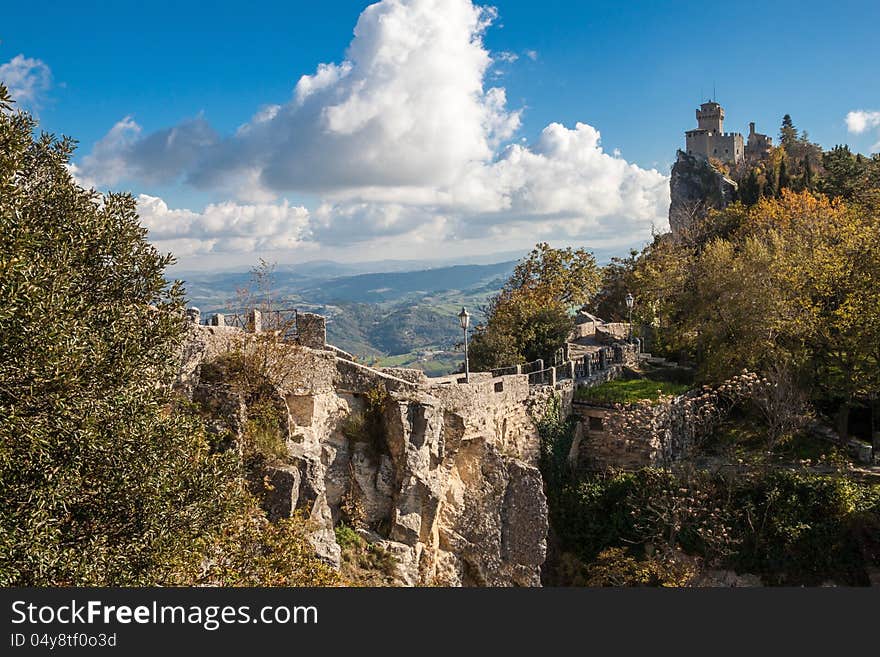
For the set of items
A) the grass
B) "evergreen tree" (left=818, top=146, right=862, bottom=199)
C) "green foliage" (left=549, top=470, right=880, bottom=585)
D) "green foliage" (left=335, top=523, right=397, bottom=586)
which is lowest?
"green foliage" (left=549, top=470, right=880, bottom=585)

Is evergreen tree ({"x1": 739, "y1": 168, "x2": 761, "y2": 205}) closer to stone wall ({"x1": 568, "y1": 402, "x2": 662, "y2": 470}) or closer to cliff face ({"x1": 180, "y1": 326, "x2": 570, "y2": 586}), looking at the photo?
stone wall ({"x1": 568, "y1": 402, "x2": 662, "y2": 470})

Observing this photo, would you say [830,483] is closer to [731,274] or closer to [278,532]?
[731,274]

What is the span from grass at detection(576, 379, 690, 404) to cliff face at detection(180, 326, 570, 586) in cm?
468

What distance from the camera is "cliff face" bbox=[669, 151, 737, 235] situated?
78.8 metres

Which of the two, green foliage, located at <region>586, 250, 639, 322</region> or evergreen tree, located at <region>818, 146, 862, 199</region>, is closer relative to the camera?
green foliage, located at <region>586, 250, 639, 322</region>

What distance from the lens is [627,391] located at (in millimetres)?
26531

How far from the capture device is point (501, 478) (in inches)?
803

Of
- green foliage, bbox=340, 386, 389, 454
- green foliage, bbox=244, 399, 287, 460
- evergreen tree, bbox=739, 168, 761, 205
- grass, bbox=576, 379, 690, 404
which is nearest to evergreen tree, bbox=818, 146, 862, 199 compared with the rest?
evergreen tree, bbox=739, 168, 761, 205

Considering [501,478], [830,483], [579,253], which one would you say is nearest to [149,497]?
A: [501,478]

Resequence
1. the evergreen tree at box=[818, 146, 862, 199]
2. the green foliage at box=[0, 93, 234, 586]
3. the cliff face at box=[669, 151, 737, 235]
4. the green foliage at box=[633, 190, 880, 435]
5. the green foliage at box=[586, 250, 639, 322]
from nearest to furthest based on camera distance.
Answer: the green foliage at box=[0, 93, 234, 586], the green foliage at box=[633, 190, 880, 435], the green foliage at box=[586, 250, 639, 322], the evergreen tree at box=[818, 146, 862, 199], the cliff face at box=[669, 151, 737, 235]

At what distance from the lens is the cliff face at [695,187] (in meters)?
78.8

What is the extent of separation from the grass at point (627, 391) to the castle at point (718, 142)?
8550cm

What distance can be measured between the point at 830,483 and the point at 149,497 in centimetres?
2245

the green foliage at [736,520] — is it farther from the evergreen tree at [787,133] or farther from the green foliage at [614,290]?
the evergreen tree at [787,133]
